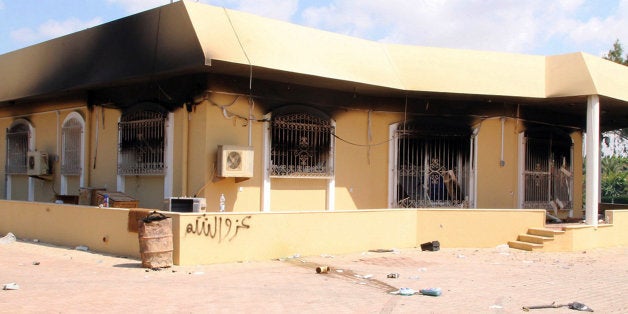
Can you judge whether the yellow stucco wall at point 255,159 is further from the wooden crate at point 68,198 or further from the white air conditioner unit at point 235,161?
the wooden crate at point 68,198

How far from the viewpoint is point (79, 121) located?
51.5 ft

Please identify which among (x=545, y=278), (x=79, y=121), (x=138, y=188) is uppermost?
(x=79, y=121)

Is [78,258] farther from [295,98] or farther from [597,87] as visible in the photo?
[597,87]

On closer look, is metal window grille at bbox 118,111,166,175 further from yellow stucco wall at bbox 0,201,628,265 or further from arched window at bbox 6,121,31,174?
arched window at bbox 6,121,31,174

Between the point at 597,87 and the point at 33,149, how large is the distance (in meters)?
15.3

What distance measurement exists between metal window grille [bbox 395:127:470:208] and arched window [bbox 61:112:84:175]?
827cm

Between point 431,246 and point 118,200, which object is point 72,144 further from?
point 431,246

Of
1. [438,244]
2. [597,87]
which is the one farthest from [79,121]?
[597,87]

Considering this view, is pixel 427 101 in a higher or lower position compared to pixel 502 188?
higher

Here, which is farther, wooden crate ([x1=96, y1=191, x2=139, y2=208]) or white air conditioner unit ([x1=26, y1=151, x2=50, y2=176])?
white air conditioner unit ([x1=26, y1=151, x2=50, y2=176])

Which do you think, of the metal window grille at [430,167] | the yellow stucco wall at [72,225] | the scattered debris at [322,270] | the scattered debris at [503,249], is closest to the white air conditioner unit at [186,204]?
the yellow stucco wall at [72,225]

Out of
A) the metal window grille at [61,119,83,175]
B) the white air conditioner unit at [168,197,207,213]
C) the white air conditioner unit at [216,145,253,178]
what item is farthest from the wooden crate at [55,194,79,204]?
the white air conditioner unit at [216,145,253,178]

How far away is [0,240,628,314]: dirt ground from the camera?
7633 millimetres

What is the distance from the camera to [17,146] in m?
18.4
